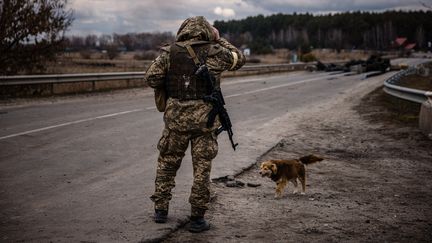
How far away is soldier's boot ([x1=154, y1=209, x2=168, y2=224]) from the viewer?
16.4 feet

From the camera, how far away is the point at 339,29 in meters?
177

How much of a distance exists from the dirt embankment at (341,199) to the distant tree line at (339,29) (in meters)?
154

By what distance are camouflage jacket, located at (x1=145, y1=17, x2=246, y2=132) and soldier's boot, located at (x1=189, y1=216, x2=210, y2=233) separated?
880 millimetres

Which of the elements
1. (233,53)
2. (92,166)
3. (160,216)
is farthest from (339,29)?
(160,216)

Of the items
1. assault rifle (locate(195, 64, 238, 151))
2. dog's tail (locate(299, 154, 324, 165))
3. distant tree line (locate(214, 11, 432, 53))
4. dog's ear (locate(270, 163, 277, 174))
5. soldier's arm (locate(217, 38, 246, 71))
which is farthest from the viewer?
distant tree line (locate(214, 11, 432, 53))

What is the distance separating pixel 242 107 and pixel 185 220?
10.6m

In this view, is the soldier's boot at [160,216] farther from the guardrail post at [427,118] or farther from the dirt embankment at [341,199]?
the guardrail post at [427,118]

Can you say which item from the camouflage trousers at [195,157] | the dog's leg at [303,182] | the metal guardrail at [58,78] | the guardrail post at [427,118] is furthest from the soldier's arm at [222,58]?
the metal guardrail at [58,78]

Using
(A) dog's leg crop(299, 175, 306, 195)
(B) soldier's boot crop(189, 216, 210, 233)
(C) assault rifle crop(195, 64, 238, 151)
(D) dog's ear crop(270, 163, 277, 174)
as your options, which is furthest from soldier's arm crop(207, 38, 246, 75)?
(A) dog's leg crop(299, 175, 306, 195)

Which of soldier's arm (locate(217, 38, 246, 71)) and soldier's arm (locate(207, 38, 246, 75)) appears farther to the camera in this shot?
soldier's arm (locate(217, 38, 246, 71))

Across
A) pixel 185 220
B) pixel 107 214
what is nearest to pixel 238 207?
pixel 185 220

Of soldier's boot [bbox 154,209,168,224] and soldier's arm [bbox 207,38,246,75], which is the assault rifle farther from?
soldier's boot [bbox 154,209,168,224]

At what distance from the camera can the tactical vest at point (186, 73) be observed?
4.81m

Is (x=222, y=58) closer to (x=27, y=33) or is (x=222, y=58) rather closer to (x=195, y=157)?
(x=195, y=157)
